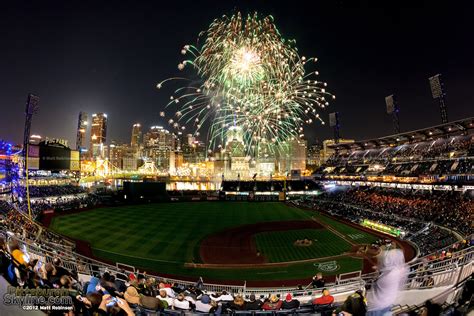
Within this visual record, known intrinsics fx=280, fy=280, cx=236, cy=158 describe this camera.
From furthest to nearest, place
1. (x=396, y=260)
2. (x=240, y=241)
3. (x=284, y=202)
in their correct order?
(x=284, y=202)
(x=240, y=241)
(x=396, y=260)

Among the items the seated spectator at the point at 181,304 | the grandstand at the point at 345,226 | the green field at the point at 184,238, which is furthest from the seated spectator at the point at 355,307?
the green field at the point at 184,238

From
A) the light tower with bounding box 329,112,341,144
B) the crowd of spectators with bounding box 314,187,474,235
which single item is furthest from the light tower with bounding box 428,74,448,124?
the light tower with bounding box 329,112,341,144

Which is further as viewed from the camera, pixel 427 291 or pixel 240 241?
pixel 240 241

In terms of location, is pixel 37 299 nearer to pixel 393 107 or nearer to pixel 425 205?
pixel 425 205

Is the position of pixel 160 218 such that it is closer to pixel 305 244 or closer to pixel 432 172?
pixel 305 244

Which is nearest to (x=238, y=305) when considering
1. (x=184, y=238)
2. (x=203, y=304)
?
(x=203, y=304)

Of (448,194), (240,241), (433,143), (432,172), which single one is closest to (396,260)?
(240,241)

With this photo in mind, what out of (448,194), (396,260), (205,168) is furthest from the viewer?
(205,168)
